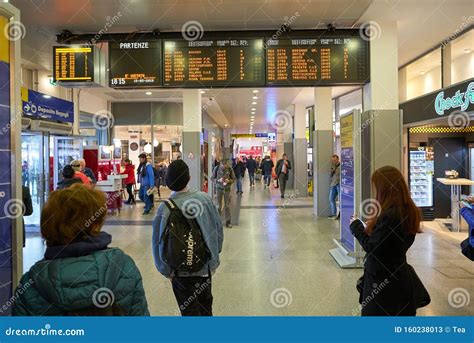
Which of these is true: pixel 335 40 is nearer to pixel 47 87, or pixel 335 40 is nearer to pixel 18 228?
pixel 18 228

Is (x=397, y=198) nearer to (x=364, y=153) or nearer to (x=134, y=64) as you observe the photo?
(x=364, y=153)

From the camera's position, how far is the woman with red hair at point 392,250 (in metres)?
2.35

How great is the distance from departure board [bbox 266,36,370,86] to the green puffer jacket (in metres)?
4.24

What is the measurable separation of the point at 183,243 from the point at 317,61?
3.65m

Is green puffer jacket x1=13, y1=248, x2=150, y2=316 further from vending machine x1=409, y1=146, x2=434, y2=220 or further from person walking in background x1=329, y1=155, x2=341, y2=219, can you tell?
vending machine x1=409, y1=146, x2=434, y2=220

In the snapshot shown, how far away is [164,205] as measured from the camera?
263 cm

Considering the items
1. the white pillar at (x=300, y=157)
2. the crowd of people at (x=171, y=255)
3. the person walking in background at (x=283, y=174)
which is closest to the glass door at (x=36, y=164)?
the crowd of people at (x=171, y=255)

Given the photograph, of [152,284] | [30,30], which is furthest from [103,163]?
[152,284]

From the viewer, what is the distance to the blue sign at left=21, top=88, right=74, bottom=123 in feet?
25.1

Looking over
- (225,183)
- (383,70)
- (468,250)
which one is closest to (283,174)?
(225,183)

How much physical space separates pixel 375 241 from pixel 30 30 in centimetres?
568

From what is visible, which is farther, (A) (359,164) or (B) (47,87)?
(B) (47,87)

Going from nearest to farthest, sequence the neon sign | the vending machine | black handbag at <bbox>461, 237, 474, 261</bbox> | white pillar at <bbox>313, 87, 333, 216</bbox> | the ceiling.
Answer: black handbag at <bbox>461, 237, 474, 261</bbox>
the ceiling
the neon sign
the vending machine
white pillar at <bbox>313, 87, 333, 216</bbox>

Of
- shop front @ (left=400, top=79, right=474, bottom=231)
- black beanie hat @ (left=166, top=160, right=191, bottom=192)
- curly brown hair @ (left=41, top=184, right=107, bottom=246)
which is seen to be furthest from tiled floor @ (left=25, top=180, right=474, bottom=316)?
curly brown hair @ (left=41, top=184, right=107, bottom=246)
